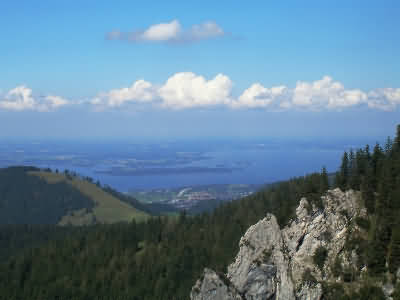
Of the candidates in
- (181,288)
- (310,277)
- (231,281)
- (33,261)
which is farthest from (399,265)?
(33,261)

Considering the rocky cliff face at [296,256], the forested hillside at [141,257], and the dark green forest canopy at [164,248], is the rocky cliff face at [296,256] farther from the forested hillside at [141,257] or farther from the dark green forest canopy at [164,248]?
the forested hillside at [141,257]

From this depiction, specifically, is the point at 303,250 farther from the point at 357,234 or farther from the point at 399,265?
the point at 399,265

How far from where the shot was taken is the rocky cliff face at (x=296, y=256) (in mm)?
68562

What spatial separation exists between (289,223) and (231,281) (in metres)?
18.7

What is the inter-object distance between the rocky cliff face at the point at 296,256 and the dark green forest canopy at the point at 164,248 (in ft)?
9.99

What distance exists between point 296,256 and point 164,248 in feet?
219

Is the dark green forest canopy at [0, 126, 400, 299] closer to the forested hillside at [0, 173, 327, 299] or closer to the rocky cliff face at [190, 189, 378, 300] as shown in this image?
the forested hillside at [0, 173, 327, 299]

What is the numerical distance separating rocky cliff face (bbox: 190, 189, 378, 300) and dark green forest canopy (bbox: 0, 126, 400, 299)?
3.04 meters

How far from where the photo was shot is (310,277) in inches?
2704

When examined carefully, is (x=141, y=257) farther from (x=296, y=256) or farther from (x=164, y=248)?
(x=296, y=256)

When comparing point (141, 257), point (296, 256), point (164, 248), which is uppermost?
point (296, 256)

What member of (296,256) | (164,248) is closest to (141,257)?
(164,248)

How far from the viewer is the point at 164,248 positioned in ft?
438

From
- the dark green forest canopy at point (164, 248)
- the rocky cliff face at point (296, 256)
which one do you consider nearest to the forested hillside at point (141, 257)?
the dark green forest canopy at point (164, 248)
